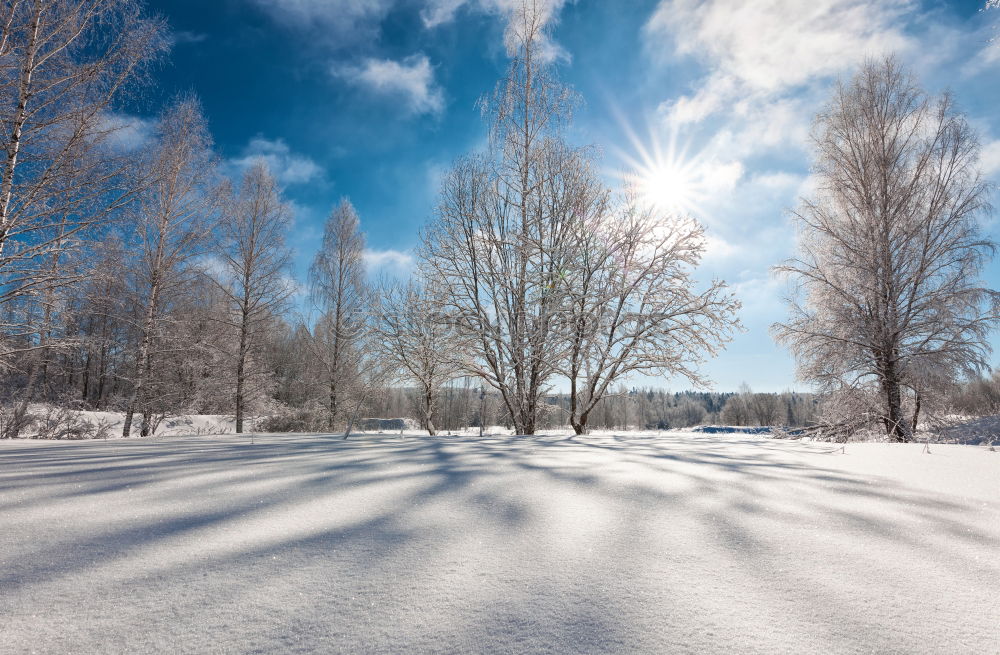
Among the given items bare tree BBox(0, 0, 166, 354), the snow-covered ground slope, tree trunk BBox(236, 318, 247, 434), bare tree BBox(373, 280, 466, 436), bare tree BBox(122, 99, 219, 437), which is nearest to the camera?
the snow-covered ground slope

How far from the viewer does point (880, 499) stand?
1922 mm

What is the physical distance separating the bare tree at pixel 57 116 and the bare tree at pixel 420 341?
4427mm

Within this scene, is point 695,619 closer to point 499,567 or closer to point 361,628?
point 499,567

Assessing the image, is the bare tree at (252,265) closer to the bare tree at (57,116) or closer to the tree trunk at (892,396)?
the bare tree at (57,116)

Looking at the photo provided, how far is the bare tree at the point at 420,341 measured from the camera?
25.7 ft

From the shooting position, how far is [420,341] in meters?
8.45

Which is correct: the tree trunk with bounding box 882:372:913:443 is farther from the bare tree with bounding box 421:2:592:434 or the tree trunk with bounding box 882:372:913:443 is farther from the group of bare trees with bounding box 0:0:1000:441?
the bare tree with bounding box 421:2:592:434

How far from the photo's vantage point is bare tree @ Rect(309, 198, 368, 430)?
1716 centimetres

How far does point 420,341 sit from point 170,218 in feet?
26.2

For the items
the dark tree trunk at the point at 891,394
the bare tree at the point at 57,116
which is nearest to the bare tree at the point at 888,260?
the dark tree trunk at the point at 891,394

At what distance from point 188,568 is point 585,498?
1.43 meters

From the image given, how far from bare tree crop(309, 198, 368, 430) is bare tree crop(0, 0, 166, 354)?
1088 cm

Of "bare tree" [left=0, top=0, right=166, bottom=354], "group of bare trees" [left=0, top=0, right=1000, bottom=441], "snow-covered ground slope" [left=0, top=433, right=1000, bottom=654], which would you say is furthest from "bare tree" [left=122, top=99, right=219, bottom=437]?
"snow-covered ground slope" [left=0, top=433, right=1000, bottom=654]

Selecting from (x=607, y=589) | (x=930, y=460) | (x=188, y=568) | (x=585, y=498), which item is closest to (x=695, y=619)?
(x=607, y=589)
